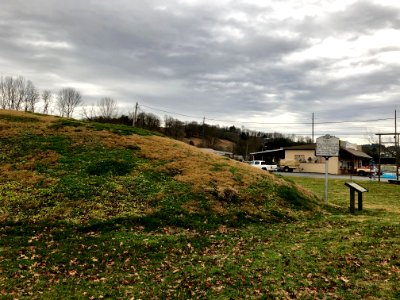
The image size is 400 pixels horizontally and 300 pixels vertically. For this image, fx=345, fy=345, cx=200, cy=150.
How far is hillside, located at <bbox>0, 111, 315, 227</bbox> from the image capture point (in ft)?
31.3

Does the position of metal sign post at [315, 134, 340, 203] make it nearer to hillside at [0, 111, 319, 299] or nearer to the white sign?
the white sign

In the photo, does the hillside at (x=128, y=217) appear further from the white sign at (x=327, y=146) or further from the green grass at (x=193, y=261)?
the white sign at (x=327, y=146)

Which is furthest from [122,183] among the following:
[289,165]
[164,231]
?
[289,165]

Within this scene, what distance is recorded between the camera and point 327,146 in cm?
1568

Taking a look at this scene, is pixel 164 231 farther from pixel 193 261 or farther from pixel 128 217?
pixel 193 261

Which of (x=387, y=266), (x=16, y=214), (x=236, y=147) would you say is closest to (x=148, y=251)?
(x=16, y=214)

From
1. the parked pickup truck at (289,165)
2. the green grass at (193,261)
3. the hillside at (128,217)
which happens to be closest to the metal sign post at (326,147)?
the hillside at (128,217)

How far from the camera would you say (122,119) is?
6569cm

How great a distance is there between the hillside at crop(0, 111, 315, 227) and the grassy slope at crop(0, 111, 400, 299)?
0.16 feet

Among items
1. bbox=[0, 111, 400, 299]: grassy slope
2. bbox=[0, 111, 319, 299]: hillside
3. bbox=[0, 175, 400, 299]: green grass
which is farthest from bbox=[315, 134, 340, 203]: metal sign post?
bbox=[0, 175, 400, 299]: green grass

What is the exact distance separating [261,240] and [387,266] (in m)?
2.87

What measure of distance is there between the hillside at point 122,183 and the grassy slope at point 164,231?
0.16 feet

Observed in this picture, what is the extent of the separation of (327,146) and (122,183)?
30.9 ft

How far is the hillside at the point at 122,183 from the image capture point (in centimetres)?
955
